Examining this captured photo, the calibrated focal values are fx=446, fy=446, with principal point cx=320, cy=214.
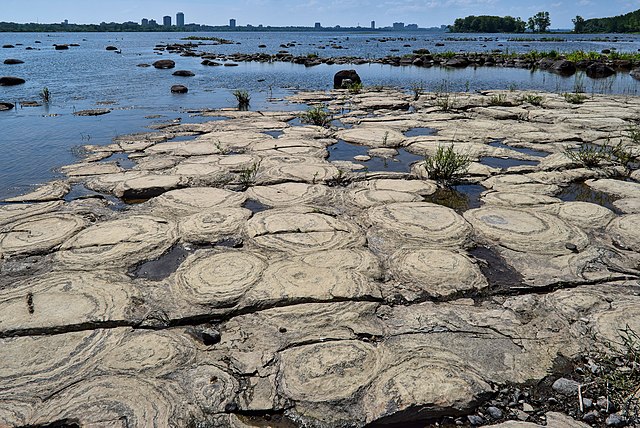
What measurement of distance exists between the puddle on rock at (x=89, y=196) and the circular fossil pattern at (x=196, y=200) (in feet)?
1.19

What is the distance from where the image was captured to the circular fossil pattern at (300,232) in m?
3.60

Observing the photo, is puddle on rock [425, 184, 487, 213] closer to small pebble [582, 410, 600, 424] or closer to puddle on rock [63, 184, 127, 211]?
small pebble [582, 410, 600, 424]

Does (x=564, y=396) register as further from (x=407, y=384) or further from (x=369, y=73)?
(x=369, y=73)

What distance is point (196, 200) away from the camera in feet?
15.0

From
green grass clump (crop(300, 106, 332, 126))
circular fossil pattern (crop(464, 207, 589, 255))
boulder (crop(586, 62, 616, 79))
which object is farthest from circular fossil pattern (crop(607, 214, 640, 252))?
boulder (crop(586, 62, 616, 79))

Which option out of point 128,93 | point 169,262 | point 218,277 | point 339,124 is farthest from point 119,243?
point 128,93

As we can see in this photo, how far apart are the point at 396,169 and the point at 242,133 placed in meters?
3.04

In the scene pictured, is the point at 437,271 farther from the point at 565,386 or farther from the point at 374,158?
the point at 374,158

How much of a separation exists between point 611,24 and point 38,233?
119m

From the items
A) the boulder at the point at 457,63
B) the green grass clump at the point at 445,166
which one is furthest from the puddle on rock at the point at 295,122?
the boulder at the point at 457,63

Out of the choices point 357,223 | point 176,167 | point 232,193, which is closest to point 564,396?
point 357,223

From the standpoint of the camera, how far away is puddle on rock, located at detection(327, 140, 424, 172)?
235 inches

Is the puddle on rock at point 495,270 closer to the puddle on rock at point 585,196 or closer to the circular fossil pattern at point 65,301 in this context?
Result: the puddle on rock at point 585,196

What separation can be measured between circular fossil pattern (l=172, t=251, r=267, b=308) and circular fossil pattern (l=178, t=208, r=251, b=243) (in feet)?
1.18
